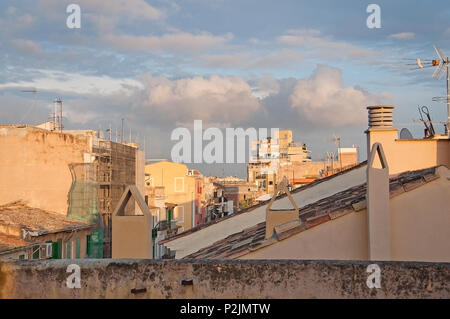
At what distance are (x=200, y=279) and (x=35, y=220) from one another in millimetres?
18910

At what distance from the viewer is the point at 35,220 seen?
876 inches

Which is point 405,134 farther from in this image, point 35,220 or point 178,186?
point 178,186

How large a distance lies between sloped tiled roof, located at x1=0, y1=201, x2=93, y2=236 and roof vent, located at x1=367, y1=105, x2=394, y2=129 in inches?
517

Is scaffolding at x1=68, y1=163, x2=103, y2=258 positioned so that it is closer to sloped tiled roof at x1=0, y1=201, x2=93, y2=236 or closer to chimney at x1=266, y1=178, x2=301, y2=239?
sloped tiled roof at x1=0, y1=201, x2=93, y2=236

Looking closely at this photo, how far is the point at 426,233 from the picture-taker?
703 cm

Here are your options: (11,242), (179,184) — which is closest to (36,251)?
(11,242)

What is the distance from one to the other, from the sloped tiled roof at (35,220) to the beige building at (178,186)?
20.0 metres

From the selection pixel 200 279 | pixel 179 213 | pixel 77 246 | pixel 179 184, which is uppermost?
pixel 179 184

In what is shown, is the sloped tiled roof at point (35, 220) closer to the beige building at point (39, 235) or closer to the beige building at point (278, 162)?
the beige building at point (39, 235)

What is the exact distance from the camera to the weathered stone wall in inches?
185

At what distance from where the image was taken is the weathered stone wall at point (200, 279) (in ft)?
15.4

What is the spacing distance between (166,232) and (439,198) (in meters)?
31.5

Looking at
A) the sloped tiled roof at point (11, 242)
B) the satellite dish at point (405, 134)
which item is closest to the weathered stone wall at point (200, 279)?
the satellite dish at point (405, 134)
